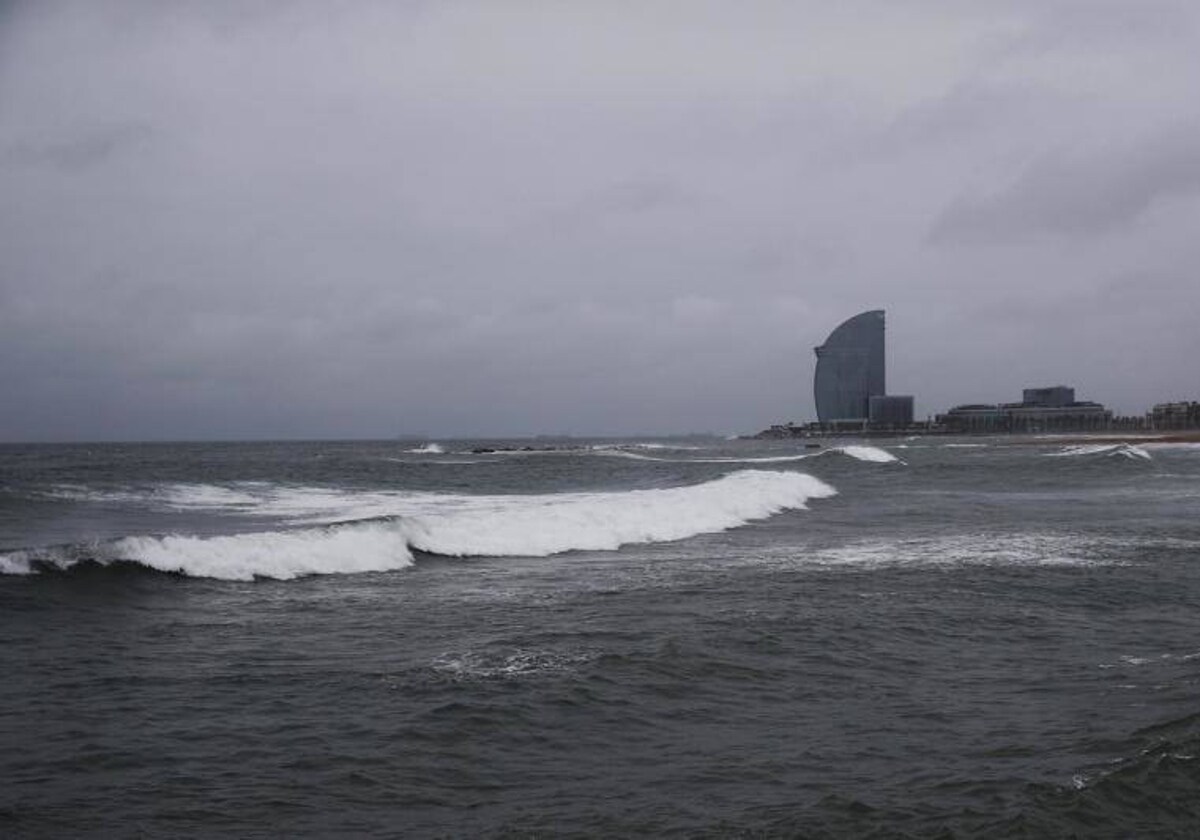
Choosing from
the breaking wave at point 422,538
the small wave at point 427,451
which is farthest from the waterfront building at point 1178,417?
the breaking wave at point 422,538

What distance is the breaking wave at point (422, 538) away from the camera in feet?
51.0

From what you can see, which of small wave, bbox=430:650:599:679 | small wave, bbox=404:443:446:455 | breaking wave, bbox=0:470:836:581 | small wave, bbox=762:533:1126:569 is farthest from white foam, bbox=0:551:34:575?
small wave, bbox=404:443:446:455

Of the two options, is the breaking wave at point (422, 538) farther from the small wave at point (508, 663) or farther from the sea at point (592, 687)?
the small wave at point (508, 663)

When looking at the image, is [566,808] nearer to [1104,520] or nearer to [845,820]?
[845,820]

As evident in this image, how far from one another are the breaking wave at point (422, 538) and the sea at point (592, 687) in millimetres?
77

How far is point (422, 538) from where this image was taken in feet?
63.2

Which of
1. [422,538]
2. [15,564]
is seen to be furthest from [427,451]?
[15,564]

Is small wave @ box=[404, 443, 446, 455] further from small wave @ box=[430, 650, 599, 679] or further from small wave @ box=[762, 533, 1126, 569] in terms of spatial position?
small wave @ box=[430, 650, 599, 679]

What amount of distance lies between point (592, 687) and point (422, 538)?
1093cm

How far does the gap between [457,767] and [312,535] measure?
11518 mm

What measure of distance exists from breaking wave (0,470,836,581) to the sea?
0.08m

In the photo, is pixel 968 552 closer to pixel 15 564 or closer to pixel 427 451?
pixel 15 564

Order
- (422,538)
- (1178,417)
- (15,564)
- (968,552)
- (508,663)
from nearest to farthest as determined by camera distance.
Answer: (508,663) < (15,564) < (968,552) < (422,538) < (1178,417)

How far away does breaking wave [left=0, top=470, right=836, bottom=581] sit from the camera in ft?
51.0
